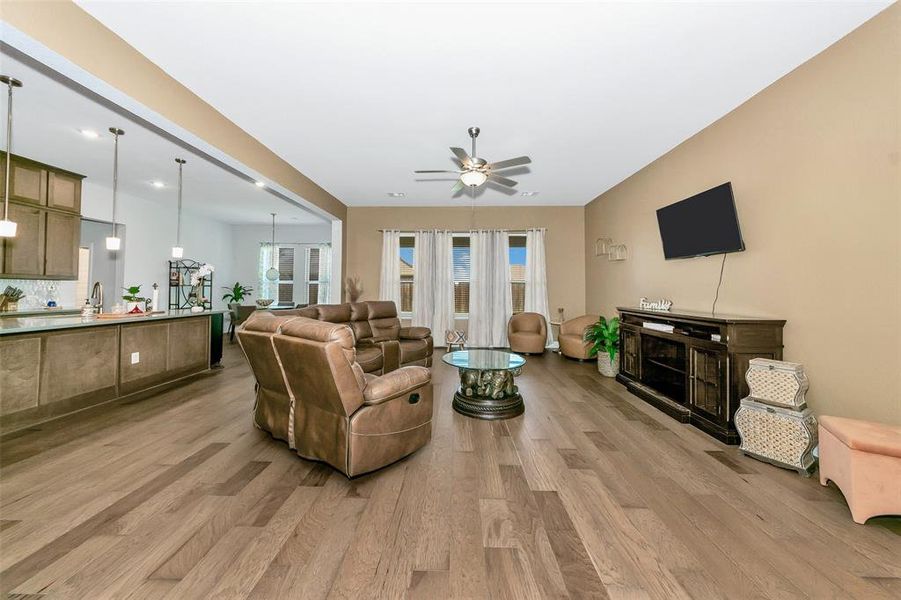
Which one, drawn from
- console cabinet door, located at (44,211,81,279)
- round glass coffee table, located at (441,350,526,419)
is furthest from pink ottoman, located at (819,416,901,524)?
console cabinet door, located at (44,211,81,279)

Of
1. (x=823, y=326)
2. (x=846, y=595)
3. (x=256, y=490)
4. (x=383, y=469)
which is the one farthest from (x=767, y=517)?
(x=256, y=490)

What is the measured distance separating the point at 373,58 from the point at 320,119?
1.23m

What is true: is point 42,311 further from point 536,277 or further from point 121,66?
point 536,277

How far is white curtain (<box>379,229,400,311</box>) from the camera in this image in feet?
23.4

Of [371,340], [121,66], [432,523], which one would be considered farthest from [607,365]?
[121,66]

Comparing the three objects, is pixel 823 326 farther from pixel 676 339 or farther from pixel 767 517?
pixel 767 517

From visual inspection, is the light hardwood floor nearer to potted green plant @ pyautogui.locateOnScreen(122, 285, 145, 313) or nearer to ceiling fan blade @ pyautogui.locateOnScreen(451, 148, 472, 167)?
potted green plant @ pyautogui.locateOnScreen(122, 285, 145, 313)

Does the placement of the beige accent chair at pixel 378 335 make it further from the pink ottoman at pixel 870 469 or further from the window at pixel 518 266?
the pink ottoman at pixel 870 469

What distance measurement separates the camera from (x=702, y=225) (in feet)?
11.8

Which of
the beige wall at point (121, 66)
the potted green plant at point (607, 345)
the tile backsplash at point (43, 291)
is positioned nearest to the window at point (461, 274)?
the potted green plant at point (607, 345)

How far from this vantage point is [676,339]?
135 inches

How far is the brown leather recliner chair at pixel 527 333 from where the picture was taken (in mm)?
6348

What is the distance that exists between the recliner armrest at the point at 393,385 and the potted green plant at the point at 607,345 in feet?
11.0

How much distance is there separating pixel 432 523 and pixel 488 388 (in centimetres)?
182
